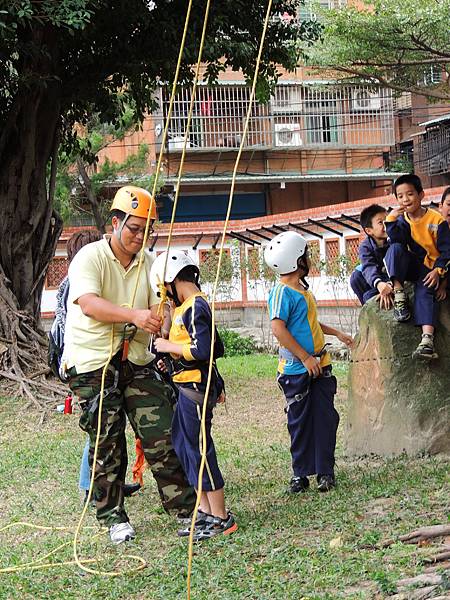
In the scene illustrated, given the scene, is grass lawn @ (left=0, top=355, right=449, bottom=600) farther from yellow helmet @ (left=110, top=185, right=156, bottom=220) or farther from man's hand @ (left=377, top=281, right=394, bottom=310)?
yellow helmet @ (left=110, top=185, right=156, bottom=220)

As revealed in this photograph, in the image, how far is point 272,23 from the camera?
42.0 ft

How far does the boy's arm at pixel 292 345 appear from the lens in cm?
616

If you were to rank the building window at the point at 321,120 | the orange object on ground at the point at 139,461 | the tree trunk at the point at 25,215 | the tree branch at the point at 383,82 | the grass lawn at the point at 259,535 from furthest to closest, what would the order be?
the building window at the point at 321,120, the tree branch at the point at 383,82, the tree trunk at the point at 25,215, the orange object on ground at the point at 139,461, the grass lawn at the point at 259,535

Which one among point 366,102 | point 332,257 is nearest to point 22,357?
point 332,257

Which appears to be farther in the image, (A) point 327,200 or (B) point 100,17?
(A) point 327,200

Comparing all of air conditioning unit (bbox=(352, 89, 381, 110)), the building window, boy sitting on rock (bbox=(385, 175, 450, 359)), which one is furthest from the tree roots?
air conditioning unit (bbox=(352, 89, 381, 110))

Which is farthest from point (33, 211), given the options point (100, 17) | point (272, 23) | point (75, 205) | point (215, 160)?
point (215, 160)

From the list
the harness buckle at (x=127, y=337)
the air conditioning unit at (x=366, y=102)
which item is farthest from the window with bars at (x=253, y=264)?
the harness buckle at (x=127, y=337)

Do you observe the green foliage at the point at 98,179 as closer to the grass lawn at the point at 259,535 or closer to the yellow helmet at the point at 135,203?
the grass lawn at the point at 259,535

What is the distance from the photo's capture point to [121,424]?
565 centimetres

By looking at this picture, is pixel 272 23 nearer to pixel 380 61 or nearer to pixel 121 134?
pixel 380 61

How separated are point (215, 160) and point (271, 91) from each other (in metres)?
17.0

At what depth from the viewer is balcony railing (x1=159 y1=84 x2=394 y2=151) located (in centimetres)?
2939

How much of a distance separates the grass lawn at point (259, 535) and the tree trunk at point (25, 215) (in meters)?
4.04
